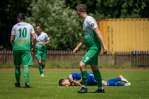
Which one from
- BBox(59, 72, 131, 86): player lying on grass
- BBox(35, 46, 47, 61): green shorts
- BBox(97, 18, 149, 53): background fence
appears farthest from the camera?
BBox(97, 18, 149, 53): background fence

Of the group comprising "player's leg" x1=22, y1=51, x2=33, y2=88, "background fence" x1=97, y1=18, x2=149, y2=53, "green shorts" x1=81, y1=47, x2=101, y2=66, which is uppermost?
"green shorts" x1=81, y1=47, x2=101, y2=66

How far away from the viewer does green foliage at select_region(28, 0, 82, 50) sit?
45344mm

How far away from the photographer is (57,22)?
46062 mm

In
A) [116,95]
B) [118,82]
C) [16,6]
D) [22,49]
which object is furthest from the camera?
[16,6]

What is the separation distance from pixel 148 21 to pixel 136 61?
4117 mm

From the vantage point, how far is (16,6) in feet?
160

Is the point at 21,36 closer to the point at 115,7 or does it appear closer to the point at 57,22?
the point at 57,22

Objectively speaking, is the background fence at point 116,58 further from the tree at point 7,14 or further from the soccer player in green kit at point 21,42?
the soccer player in green kit at point 21,42

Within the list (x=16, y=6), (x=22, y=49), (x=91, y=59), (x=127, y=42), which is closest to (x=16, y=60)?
(x=22, y=49)

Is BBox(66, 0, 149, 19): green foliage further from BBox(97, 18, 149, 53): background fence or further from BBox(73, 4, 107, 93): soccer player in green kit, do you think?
BBox(73, 4, 107, 93): soccer player in green kit

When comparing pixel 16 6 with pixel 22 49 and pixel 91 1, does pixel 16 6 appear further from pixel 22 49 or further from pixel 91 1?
pixel 22 49

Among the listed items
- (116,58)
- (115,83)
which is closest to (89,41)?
(115,83)

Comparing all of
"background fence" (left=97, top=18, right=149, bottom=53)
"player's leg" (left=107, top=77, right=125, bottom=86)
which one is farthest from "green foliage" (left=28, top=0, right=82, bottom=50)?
"player's leg" (left=107, top=77, right=125, bottom=86)

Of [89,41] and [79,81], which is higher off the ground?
[89,41]
